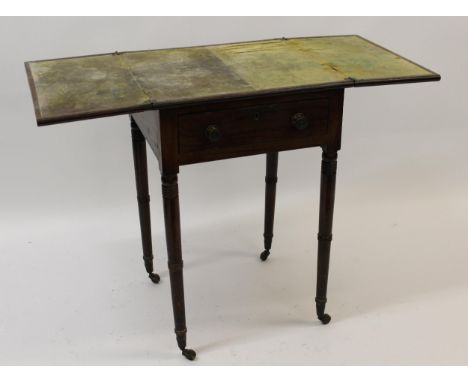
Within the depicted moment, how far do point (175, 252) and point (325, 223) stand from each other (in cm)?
61

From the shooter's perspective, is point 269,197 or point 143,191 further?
point 269,197

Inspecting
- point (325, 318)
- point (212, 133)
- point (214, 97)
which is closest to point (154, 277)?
point (325, 318)

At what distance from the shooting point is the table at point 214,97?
246cm

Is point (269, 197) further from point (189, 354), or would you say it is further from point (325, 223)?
point (189, 354)

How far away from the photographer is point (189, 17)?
12.2 ft

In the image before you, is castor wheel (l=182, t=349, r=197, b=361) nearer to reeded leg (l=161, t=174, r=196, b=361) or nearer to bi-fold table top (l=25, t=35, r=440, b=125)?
reeded leg (l=161, t=174, r=196, b=361)

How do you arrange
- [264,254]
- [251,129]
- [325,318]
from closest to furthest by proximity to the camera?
[251,129]
[325,318]
[264,254]

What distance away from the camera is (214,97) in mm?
2445

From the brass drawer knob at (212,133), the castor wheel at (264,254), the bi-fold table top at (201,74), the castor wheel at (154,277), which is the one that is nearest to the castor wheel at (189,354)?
the castor wheel at (154,277)

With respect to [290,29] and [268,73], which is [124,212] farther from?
[268,73]

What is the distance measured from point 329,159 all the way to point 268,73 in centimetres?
39

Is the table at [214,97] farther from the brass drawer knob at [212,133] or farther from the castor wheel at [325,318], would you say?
the castor wheel at [325,318]

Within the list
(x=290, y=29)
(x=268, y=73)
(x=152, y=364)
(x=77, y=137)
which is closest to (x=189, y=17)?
(x=290, y=29)

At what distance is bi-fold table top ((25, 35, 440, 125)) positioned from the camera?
7.89ft
